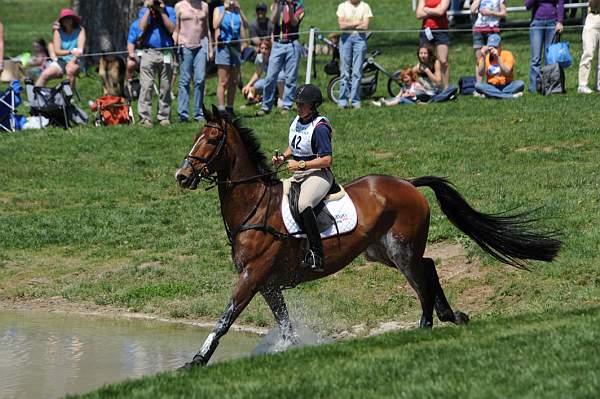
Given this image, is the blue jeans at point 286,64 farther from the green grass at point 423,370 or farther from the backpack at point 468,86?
the green grass at point 423,370

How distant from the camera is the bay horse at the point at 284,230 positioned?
426 inches

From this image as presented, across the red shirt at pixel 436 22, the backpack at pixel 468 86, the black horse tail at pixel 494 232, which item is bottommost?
the black horse tail at pixel 494 232

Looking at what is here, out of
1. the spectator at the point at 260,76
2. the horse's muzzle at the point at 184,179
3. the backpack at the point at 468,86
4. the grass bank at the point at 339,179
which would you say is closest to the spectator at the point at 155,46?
the grass bank at the point at 339,179

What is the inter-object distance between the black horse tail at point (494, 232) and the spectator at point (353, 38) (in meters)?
10.9

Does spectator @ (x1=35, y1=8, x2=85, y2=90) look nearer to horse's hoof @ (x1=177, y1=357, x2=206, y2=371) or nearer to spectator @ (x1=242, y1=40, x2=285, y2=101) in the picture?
spectator @ (x1=242, y1=40, x2=285, y2=101)

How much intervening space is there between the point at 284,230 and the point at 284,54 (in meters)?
12.3

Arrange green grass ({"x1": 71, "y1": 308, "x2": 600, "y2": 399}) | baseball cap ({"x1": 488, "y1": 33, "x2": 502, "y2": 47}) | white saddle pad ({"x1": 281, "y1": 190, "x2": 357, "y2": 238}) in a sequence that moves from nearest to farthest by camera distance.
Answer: green grass ({"x1": 71, "y1": 308, "x2": 600, "y2": 399})
white saddle pad ({"x1": 281, "y1": 190, "x2": 357, "y2": 238})
baseball cap ({"x1": 488, "y1": 33, "x2": 502, "y2": 47})

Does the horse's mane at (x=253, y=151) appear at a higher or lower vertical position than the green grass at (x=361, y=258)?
higher

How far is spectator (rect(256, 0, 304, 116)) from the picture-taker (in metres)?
22.9

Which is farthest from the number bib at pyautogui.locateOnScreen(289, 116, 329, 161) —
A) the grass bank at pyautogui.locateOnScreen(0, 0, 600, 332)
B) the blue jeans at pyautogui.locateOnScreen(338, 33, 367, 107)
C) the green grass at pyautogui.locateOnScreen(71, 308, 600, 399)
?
the blue jeans at pyautogui.locateOnScreen(338, 33, 367, 107)

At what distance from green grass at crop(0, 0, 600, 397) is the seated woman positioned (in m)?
0.68

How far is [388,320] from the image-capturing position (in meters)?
13.0

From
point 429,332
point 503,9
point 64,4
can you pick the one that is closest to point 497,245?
point 429,332

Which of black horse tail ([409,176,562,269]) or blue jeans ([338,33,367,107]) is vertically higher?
blue jeans ([338,33,367,107])
